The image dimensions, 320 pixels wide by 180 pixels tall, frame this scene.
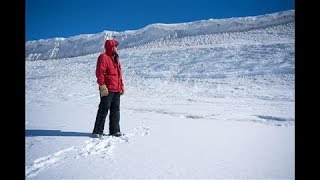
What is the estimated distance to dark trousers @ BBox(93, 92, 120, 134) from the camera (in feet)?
14.8

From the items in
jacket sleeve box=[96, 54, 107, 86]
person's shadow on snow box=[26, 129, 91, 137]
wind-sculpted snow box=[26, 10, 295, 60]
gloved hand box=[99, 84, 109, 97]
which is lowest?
person's shadow on snow box=[26, 129, 91, 137]

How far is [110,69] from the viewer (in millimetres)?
4684

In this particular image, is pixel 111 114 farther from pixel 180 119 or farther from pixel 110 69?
pixel 180 119

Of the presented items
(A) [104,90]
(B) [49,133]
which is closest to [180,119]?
(A) [104,90]

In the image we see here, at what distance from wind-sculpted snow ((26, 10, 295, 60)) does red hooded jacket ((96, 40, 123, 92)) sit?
630 inches

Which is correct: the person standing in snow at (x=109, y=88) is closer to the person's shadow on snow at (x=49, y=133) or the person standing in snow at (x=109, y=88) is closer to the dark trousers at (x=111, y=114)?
the dark trousers at (x=111, y=114)

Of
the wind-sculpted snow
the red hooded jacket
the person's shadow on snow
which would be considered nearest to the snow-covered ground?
the person's shadow on snow

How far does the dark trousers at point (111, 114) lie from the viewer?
14.8 ft

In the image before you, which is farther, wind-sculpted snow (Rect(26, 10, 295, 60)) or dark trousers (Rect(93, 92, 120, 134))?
wind-sculpted snow (Rect(26, 10, 295, 60))

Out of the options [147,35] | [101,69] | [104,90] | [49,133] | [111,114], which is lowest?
[49,133]

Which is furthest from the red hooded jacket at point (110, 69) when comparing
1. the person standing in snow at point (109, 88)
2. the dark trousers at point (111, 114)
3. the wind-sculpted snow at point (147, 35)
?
the wind-sculpted snow at point (147, 35)

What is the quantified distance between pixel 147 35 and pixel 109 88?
18.9 meters

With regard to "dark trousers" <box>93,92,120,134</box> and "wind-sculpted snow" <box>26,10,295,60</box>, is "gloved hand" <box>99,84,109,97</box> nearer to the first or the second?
"dark trousers" <box>93,92,120,134</box>
